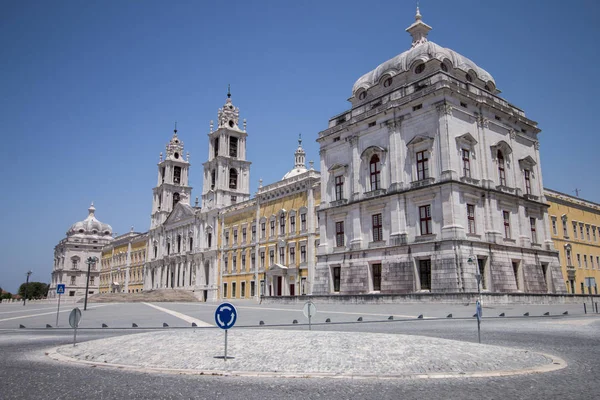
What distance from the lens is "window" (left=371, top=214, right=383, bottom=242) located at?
3684cm

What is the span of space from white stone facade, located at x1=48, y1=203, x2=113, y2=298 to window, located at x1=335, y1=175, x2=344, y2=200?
89.4 m

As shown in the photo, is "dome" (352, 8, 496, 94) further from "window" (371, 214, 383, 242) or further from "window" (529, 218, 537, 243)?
"window" (529, 218, 537, 243)

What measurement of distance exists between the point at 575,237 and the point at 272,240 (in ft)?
110

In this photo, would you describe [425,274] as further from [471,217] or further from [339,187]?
[339,187]

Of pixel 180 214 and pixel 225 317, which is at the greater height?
pixel 180 214

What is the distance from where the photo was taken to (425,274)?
33.1 metres

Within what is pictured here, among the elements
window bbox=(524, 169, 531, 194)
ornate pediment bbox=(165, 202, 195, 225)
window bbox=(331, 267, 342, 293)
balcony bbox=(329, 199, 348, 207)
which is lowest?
window bbox=(331, 267, 342, 293)

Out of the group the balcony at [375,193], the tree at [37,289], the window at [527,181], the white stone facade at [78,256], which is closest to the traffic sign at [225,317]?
the balcony at [375,193]

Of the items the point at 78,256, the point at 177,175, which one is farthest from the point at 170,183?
the point at 78,256

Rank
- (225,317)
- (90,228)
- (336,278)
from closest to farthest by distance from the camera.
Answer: (225,317)
(336,278)
(90,228)

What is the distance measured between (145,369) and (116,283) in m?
99.5

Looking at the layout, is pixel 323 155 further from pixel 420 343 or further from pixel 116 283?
pixel 116 283

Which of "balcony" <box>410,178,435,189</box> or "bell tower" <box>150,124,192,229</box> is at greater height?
"bell tower" <box>150,124,192,229</box>

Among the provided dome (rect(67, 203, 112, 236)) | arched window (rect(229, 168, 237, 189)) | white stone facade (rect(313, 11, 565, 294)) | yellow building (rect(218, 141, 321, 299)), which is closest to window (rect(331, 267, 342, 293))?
white stone facade (rect(313, 11, 565, 294))
